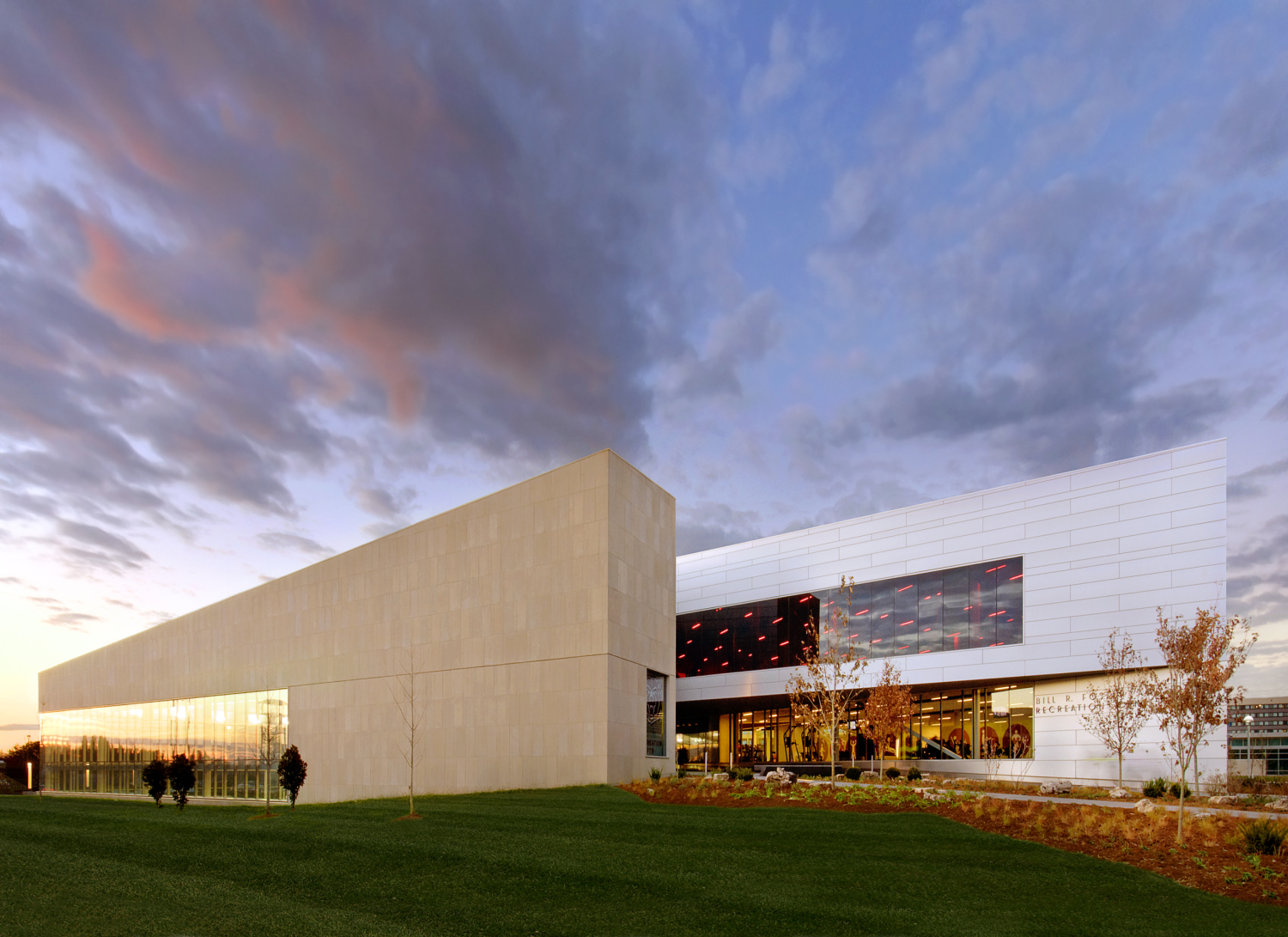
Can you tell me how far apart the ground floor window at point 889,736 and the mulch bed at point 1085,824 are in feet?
34.7

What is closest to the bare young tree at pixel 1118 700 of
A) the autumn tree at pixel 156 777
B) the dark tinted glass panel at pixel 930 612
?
the dark tinted glass panel at pixel 930 612

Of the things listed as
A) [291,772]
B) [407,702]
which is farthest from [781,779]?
[407,702]

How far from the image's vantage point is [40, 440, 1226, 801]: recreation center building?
102ft

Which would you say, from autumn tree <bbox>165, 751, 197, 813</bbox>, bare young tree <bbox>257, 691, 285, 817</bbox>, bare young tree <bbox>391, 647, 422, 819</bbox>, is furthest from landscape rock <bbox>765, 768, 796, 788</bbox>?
bare young tree <bbox>257, 691, 285, 817</bbox>

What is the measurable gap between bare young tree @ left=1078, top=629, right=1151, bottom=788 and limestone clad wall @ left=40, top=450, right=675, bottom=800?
1672 cm

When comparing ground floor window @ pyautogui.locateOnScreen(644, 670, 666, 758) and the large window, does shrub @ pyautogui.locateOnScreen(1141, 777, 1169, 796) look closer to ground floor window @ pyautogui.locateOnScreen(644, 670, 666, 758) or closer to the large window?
the large window

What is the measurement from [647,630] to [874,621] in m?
13.4

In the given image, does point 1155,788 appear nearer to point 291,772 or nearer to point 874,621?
point 874,621

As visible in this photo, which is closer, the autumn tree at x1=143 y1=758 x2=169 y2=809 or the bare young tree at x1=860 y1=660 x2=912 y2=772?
the autumn tree at x1=143 y1=758 x2=169 y2=809

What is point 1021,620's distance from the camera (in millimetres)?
35438

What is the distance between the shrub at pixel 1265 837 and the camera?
12814mm

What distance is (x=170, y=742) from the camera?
49.9 meters

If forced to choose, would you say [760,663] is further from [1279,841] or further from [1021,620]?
[1279,841]

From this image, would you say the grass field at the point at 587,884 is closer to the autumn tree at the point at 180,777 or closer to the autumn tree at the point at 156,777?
the autumn tree at the point at 180,777
